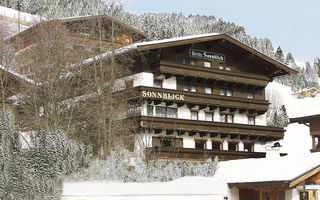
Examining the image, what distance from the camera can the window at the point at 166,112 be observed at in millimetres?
41938

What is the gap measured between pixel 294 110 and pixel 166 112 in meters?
69.5

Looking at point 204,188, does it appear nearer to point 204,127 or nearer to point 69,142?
point 69,142

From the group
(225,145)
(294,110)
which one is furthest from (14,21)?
(225,145)

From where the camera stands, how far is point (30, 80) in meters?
31.4

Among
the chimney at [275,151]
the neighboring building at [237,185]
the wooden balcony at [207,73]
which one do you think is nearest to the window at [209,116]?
the wooden balcony at [207,73]

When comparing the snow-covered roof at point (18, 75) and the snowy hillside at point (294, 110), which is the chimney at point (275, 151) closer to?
the snowy hillside at point (294, 110)

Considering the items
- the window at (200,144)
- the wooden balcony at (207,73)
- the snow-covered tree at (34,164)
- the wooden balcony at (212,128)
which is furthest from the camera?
the window at (200,144)

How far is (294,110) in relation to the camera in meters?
107

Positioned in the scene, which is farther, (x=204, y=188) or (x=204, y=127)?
(x=204, y=127)

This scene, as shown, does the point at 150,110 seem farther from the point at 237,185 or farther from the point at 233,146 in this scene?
the point at 237,185

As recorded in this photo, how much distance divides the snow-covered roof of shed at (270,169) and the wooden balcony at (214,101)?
10.1m

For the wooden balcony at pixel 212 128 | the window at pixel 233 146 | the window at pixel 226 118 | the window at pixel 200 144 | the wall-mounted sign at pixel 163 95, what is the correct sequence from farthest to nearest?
the window at pixel 226 118 < the window at pixel 233 146 < the window at pixel 200 144 < the wooden balcony at pixel 212 128 < the wall-mounted sign at pixel 163 95

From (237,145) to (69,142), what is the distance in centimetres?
2586

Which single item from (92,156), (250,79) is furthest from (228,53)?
(92,156)
